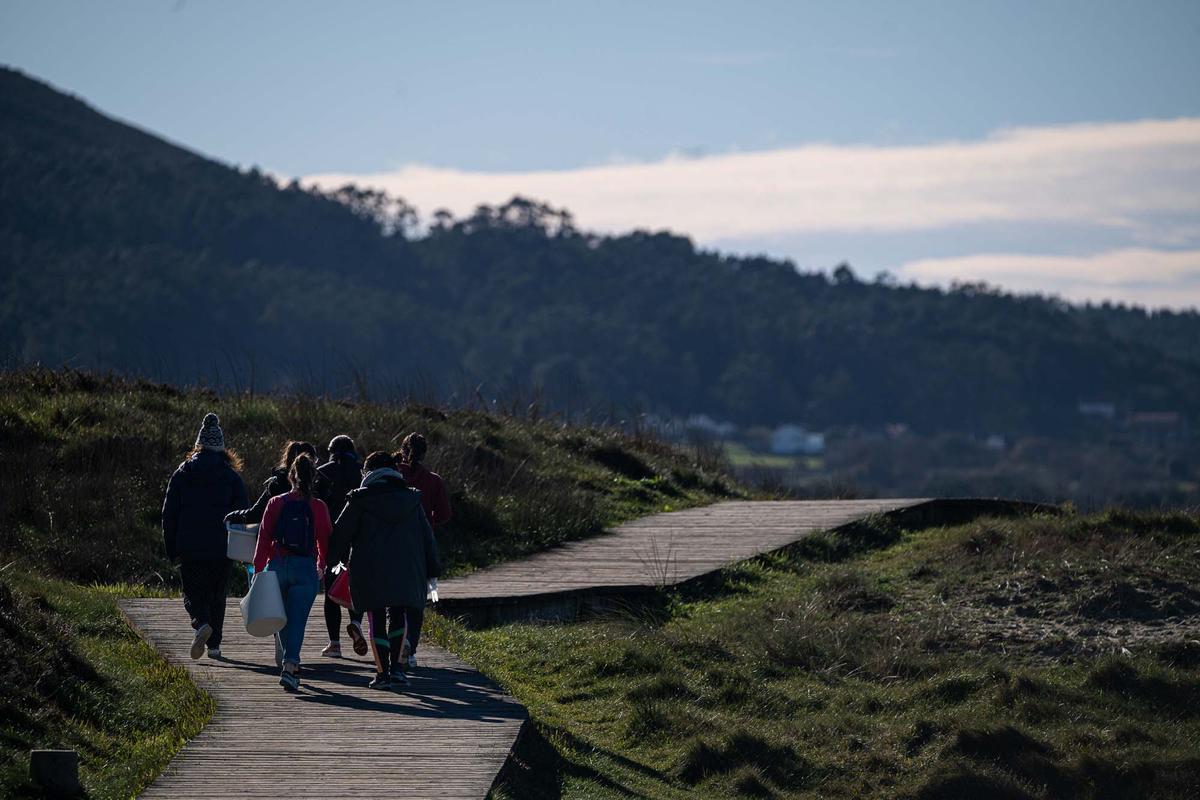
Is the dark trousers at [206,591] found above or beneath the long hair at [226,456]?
beneath

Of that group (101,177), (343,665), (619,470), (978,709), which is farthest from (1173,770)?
(101,177)

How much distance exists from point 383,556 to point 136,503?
711cm

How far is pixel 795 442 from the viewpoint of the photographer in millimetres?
105000

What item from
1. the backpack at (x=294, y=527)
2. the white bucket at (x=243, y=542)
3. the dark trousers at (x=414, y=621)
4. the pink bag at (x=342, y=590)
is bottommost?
the dark trousers at (x=414, y=621)

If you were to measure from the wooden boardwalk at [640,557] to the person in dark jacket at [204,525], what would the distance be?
10.7 ft

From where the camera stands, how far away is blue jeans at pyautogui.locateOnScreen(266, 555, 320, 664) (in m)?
9.92

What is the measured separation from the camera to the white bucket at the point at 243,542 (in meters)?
10.2

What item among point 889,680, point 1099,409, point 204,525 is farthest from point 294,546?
point 1099,409

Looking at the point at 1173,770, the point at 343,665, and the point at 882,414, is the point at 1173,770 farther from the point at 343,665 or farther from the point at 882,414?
the point at 882,414

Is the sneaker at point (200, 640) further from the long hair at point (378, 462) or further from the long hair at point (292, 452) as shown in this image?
the long hair at point (378, 462)

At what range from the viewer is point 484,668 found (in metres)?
11.2

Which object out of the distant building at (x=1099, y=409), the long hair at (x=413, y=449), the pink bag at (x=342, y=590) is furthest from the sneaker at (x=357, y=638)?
the distant building at (x=1099, y=409)

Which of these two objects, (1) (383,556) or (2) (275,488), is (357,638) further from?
(2) (275,488)

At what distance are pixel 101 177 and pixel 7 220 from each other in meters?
11.0
